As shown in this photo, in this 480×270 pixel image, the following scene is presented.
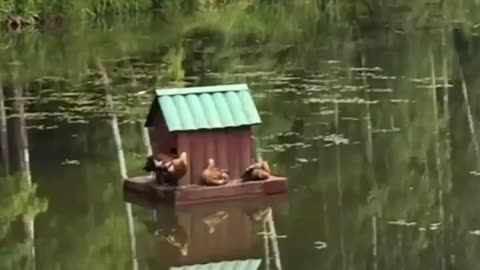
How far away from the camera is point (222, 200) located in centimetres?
935

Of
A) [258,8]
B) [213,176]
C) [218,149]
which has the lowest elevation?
[213,176]

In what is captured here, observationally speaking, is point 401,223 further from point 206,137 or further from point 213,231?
point 206,137

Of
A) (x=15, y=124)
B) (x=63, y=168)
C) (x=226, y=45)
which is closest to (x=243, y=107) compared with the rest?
(x=63, y=168)

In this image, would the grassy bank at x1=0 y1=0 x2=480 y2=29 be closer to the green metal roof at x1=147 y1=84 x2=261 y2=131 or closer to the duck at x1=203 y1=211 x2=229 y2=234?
the green metal roof at x1=147 y1=84 x2=261 y2=131

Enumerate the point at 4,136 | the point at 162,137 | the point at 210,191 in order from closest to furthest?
the point at 210,191
the point at 162,137
the point at 4,136

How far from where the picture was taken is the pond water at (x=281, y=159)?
8094 millimetres

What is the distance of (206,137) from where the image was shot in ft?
31.3

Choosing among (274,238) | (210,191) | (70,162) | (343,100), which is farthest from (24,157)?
(274,238)

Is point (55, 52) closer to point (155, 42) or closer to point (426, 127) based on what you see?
point (155, 42)

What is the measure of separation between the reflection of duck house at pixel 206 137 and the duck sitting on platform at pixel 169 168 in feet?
0.23

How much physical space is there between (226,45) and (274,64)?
3.99 meters

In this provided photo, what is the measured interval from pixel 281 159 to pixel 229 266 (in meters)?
3.49

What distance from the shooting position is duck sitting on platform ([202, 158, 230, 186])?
9.31 metres

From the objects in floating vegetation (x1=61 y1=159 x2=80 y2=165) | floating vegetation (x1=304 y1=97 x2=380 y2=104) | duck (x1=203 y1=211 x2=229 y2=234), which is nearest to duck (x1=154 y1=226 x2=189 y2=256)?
duck (x1=203 y1=211 x2=229 y2=234)
